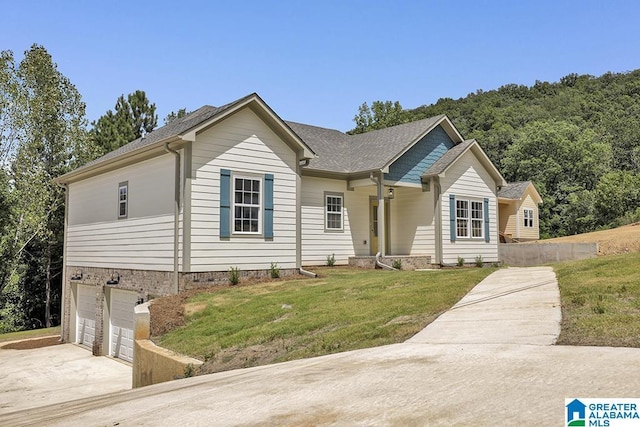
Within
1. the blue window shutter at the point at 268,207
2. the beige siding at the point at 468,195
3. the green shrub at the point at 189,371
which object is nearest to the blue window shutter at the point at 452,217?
the beige siding at the point at 468,195

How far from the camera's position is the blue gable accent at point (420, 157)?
65.3 ft

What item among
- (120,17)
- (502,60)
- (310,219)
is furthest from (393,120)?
(120,17)

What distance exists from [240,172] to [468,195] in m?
10.6

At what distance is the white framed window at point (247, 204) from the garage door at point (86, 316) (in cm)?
895

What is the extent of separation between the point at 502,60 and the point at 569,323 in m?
27.3

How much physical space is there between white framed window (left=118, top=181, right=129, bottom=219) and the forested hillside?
107 feet

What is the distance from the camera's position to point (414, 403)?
13.9 ft

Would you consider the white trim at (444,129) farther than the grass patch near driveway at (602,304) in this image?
Yes

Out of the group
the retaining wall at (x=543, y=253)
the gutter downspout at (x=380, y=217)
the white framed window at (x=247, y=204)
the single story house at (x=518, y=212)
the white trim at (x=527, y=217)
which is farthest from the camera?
the white trim at (x=527, y=217)

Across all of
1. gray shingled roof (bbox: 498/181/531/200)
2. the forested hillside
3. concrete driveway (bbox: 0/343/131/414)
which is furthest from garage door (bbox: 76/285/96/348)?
the forested hillside

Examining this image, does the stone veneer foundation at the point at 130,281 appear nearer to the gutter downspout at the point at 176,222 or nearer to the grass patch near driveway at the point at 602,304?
the gutter downspout at the point at 176,222

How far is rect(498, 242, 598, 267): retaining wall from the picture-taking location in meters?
22.8

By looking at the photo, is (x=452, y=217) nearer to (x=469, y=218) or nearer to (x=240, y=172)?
(x=469, y=218)

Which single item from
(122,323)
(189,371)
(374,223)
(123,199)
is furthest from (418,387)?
(374,223)
